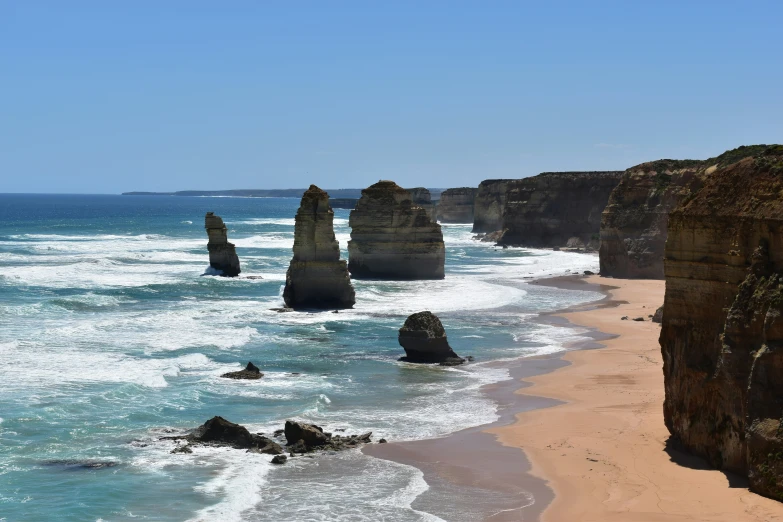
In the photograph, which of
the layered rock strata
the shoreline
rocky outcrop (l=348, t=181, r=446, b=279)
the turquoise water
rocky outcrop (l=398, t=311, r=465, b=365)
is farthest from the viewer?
the layered rock strata

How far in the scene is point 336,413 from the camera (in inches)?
915

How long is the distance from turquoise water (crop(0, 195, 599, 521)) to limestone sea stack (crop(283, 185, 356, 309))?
4.66ft

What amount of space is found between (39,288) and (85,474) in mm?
32714

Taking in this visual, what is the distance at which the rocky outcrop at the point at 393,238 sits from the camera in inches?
2146

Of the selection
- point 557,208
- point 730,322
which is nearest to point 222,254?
point 557,208

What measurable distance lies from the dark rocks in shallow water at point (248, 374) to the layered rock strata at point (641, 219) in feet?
110

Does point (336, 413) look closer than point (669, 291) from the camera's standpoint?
No

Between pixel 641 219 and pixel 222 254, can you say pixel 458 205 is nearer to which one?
pixel 641 219

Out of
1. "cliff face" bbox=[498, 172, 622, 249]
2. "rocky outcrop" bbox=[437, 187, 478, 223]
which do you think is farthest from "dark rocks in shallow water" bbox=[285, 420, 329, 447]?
"rocky outcrop" bbox=[437, 187, 478, 223]

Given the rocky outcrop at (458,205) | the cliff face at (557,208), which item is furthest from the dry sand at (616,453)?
the rocky outcrop at (458,205)

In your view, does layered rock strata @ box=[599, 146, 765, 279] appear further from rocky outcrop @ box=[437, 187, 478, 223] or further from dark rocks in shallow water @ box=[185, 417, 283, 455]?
rocky outcrop @ box=[437, 187, 478, 223]

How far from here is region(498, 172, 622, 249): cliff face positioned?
8494 cm

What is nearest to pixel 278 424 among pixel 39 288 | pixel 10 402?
pixel 10 402

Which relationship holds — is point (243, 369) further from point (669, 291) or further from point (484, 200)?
point (484, 200)
